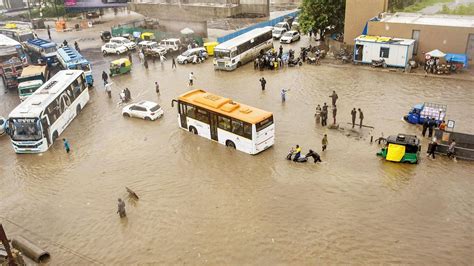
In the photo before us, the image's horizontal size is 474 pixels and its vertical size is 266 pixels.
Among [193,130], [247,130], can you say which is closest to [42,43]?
[193,130]

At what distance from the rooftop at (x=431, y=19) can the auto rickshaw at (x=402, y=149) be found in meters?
20.8

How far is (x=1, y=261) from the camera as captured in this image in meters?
17.4

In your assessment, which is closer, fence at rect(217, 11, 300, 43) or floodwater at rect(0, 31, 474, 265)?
floodwater at rect(0, 31, 474, 265)

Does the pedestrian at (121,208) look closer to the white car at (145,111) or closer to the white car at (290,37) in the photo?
the white car at (145,111)

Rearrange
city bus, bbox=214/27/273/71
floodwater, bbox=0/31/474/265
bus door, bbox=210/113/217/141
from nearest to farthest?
floodwater, bbox=0/31/474/265 < bus door, bbox=210/113/217/141 < city bus, bbox=214/27/273/71

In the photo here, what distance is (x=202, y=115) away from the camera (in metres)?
27.0

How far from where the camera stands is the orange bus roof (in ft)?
80.8

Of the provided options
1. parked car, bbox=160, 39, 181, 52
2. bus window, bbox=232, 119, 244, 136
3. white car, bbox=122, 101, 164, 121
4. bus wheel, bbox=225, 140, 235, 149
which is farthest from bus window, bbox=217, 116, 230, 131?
parked car, bbox=160, 39, 181, 52

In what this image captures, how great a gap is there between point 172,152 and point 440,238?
15.6 m

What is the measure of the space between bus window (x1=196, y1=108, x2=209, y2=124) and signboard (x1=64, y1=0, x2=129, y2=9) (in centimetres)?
5360

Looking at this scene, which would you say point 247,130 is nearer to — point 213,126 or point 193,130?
point 213,126

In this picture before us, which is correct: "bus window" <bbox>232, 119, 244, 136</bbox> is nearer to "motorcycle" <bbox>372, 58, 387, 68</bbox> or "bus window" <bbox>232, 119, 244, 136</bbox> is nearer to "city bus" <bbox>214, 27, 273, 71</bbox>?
"city bus" <bbox>214, 27, 273, 71</bbox>

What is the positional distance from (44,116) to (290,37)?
31.7 m

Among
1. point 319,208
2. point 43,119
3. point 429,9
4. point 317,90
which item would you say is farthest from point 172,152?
point 429,9
